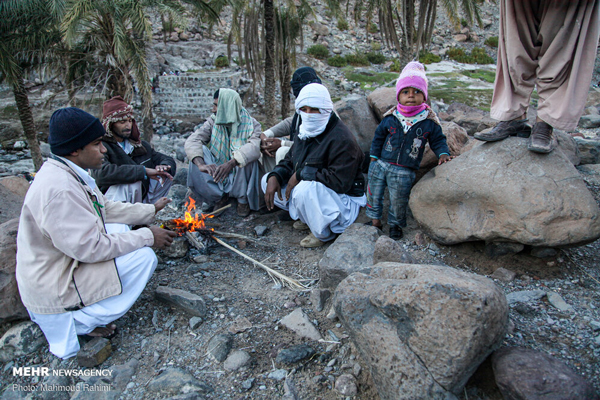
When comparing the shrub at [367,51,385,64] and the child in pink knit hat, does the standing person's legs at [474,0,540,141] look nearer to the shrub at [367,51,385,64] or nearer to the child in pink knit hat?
the child in pink knit hat

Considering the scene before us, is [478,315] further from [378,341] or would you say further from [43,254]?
[43,254]

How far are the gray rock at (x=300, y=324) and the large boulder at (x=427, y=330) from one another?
602 millimetres

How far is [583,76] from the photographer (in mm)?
2764

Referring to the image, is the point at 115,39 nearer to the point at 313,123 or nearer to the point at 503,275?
the point at 313,123

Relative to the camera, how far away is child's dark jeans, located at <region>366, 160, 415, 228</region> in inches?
136

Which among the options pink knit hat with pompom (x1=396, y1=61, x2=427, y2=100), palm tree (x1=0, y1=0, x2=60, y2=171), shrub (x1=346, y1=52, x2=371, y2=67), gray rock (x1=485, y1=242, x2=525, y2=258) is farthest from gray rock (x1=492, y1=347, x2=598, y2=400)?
shrub (x1=346, y1=52, x2=371, y2=67)

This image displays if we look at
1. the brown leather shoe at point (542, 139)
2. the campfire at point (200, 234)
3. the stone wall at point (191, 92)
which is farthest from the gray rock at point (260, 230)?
the stone wall at point (191, 92)

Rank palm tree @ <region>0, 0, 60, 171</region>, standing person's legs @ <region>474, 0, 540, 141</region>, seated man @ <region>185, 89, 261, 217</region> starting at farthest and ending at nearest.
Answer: palm tree @ <region>0, 0, 60, 171</region>, seated man @ <region>185, 89, 261, 217</region>, standing person's legs @ <region>474, 0, 540, 141</region>

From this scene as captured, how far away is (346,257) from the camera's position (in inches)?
119

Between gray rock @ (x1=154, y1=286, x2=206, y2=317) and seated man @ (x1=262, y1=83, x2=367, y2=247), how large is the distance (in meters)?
1.34

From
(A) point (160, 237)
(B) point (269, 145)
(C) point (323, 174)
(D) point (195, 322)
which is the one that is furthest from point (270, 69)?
(D) point (195, 322)

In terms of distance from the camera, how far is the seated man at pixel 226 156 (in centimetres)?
448

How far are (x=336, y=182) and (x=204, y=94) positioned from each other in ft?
44.6

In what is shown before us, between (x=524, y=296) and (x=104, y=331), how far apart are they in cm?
288
